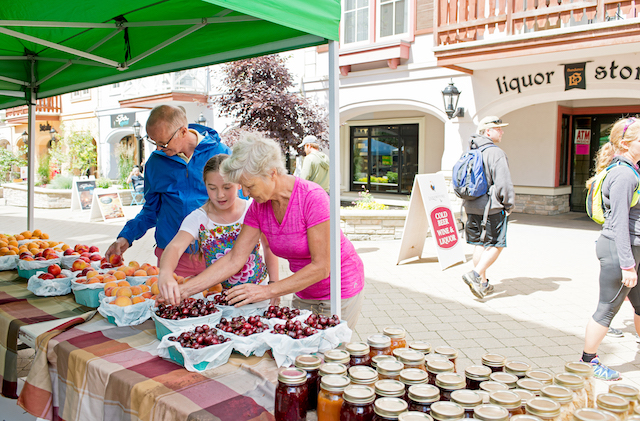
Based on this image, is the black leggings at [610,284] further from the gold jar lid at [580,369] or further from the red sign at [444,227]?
the red sign at [444,227]

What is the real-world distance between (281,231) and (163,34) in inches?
78.6

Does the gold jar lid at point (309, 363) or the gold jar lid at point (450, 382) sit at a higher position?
the gold jar lid at point (450, 382)

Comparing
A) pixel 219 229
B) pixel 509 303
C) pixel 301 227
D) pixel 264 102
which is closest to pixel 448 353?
pixel 301 227

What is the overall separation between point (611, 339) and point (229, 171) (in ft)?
13.2

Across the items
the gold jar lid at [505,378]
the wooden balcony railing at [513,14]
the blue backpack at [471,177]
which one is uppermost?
→ the wooden balcony railing at [513,14]

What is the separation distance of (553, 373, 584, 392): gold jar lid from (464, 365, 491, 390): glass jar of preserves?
190mm

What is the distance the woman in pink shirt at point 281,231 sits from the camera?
2238 millimetres

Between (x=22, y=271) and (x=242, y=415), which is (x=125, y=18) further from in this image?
(x=242, y=415)

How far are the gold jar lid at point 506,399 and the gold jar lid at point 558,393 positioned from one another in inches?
3.7

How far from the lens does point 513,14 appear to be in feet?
30.2

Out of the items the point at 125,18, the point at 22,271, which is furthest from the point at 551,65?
the point at 22,271

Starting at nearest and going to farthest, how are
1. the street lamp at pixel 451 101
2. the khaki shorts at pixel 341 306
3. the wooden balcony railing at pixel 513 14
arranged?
the khaki shorts at pixel 341 306 < the wooden balcony railing at pixel 513 14 < the street lamp at pixel 451 101

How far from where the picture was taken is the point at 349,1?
13.6 m

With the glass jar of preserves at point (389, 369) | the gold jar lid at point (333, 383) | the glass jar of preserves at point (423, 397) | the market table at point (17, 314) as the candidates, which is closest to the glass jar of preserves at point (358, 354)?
the glass jar of preserves at point (389, 369)
